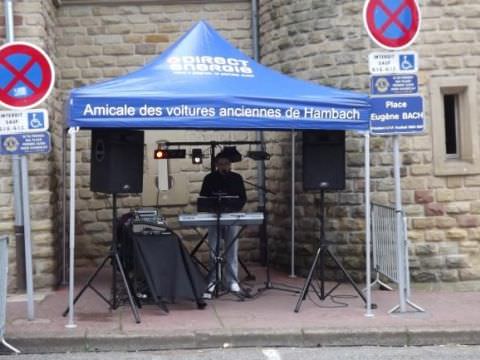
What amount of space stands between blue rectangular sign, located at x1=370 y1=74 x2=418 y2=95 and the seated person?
2336 millimetres

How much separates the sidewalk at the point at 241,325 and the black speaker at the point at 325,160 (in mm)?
1469

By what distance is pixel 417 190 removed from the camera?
30.0ft

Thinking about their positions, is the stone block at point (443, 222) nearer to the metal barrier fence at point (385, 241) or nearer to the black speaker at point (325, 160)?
the metal barrier fence at point (385, 241)

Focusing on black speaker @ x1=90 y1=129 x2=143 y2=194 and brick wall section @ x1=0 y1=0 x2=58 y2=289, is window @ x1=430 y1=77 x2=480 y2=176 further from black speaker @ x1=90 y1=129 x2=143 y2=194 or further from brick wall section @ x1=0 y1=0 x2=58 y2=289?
brick wall section @ x1=0 y1=0 x2=58 y2=289

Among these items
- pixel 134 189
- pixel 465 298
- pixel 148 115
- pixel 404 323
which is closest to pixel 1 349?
pixel 134 189

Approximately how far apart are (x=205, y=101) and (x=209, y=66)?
775 mm

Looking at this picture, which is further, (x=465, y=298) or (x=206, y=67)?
(x=465, y=298)

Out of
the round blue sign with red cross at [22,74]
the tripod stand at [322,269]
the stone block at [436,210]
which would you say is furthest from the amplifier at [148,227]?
the stone block at [436,210]

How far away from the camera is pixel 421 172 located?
913 cm

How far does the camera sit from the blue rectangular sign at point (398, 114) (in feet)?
23.5

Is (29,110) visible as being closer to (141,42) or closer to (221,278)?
(221,278)

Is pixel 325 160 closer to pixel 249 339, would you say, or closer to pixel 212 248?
pixel 212 248

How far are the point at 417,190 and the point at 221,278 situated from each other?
2.90 metres

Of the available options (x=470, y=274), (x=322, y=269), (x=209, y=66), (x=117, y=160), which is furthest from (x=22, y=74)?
(x=470, y=274)
